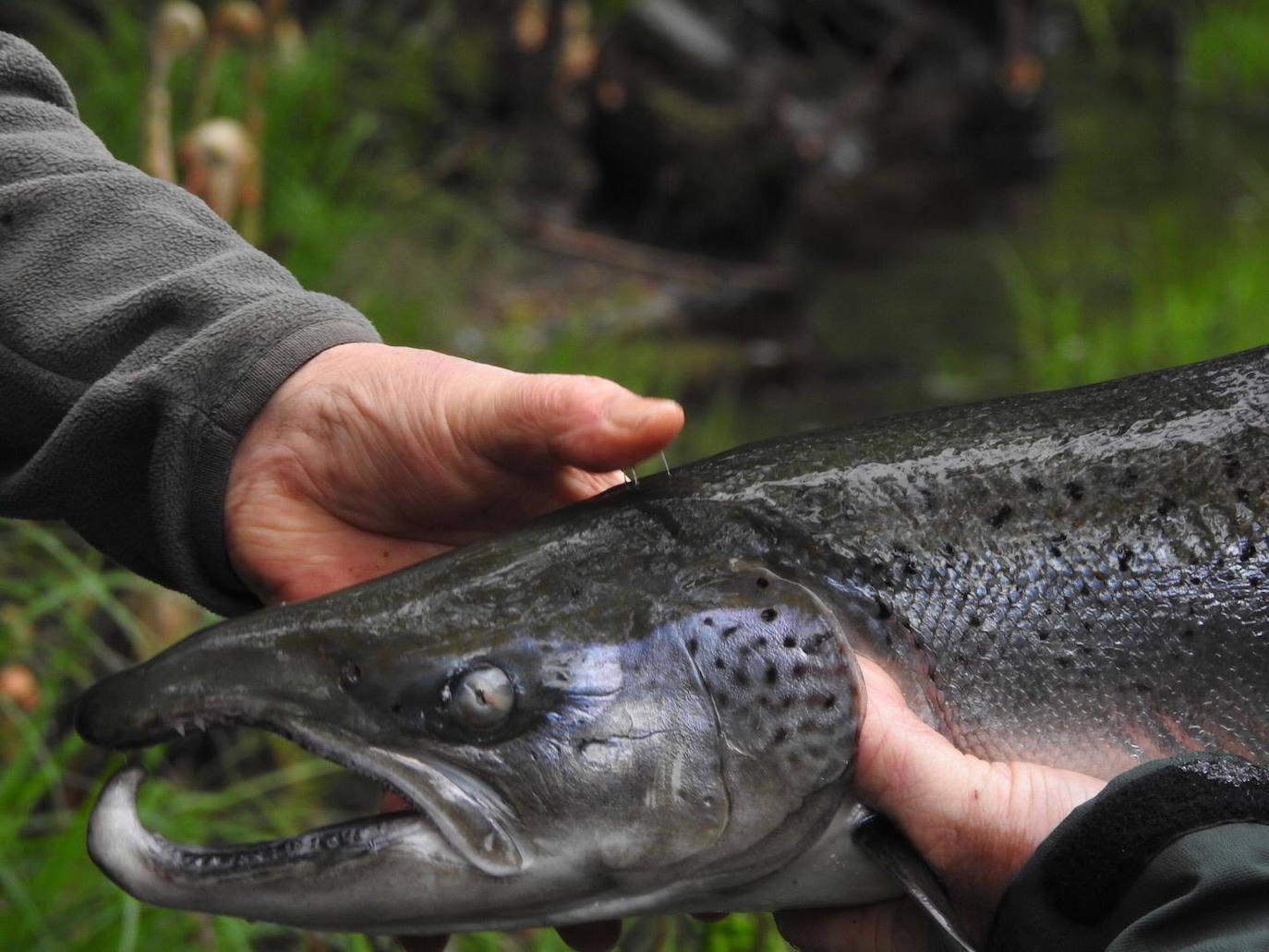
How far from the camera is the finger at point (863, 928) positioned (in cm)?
179

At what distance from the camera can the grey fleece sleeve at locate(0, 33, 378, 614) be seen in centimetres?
214

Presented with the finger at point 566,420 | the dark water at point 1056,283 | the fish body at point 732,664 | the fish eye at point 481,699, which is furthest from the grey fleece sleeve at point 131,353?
the dark water at point 1056,283

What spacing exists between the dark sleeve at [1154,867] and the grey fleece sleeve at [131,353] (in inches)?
54.8

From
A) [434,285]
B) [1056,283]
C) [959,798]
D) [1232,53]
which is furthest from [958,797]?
[1232,53]

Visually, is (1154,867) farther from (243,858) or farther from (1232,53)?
(1232,53)

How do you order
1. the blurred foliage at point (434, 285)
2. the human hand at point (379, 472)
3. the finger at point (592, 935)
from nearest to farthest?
the finger at point (592, 935)
the human hand at point (379, 472)
the blurred foliage at point (434, 285)

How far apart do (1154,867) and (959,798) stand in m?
0.24

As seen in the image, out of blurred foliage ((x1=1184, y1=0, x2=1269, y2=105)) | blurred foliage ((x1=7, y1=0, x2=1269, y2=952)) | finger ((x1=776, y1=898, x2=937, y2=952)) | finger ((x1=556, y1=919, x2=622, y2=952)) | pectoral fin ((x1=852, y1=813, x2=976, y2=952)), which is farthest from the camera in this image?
blurred foliage ((x1=1184, y1=0, x2=1269, y2=105))

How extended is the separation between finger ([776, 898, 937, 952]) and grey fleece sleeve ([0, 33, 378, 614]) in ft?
3.68

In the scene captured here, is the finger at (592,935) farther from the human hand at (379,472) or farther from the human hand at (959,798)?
the human hand at (959,798)

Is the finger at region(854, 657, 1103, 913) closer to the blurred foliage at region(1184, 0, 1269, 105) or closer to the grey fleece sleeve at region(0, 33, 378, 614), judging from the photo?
the grey fleece sleeve at region(0, 33, 378, 614)

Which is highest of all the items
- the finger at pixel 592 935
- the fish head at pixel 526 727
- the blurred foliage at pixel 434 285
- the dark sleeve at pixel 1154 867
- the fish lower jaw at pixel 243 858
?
the dark sleeve at pixel 1154 867

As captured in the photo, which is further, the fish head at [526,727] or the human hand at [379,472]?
the human hand at [379,472]

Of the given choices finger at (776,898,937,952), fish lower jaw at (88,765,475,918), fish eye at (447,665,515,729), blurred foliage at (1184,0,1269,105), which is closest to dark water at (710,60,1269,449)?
blurred foliage at (1184,0,1269,105)
